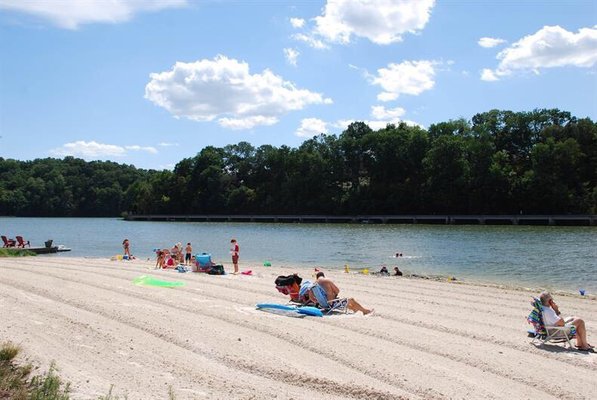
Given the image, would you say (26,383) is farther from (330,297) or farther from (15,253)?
(15,253)

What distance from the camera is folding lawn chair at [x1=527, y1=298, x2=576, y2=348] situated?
9859mm

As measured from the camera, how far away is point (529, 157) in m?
93.7

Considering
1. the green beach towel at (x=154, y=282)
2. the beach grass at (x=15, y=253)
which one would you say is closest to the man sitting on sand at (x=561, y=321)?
the green beach towel at (x=154, y=282)

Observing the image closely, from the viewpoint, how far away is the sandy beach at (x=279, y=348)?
24.4 ft

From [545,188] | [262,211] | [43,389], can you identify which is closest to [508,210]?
[545,188]

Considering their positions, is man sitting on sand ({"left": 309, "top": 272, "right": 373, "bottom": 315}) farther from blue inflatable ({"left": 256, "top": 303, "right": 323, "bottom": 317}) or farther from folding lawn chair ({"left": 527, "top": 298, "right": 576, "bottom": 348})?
folding lawn chair ({"left": 527, "top": 298, "right": 576, "bottom": 348})

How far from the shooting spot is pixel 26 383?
7.33m

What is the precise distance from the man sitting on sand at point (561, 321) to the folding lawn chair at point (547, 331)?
8 centimetres

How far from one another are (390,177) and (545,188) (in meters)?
31.1

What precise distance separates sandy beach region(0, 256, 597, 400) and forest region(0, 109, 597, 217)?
76424mm

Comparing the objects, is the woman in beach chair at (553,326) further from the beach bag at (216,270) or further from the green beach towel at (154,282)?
the beach bag at (216,270)

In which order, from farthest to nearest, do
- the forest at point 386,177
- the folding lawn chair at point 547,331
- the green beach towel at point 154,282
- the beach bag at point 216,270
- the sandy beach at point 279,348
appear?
the forest at point 386,177 → the beach bag at point 216,270 → the green beach towel at point 154,282 → the folding lawn chair at point 547,331 → the sandy beach at point 279,348

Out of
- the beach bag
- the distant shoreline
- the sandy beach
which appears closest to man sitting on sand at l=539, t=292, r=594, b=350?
the sandy beach

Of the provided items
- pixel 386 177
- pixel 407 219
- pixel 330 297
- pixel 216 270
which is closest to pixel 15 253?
pixel 216 270
